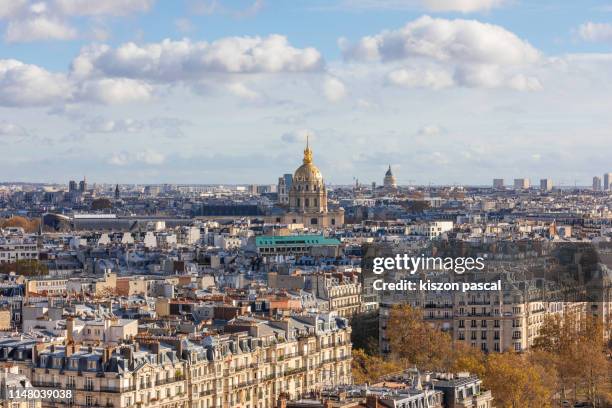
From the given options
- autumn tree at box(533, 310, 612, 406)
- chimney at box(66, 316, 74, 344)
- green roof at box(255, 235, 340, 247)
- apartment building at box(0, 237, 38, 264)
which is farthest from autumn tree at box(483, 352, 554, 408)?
green roof at box(255, 235, 340, 247)

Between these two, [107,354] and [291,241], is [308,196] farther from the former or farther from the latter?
[107,354]

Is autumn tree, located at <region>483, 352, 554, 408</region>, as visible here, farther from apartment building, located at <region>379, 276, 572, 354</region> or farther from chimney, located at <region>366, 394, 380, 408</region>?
chimney, located at <region>366, 394, 380, 408</region>

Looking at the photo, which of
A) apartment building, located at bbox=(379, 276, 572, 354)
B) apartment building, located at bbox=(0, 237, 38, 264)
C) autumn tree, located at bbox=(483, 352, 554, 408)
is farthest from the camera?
apartment building, located at bbox=(0, 237, 38, 264)

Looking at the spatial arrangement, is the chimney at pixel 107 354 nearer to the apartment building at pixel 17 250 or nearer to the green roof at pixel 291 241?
the apartment building at pixel 17 250

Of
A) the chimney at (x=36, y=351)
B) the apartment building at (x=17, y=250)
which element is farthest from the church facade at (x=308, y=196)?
the chimney at (x=36, y=351)

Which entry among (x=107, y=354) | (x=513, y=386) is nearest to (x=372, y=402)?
(x=107, y=354)

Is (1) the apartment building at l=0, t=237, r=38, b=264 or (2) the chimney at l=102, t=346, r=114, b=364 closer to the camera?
(2) the chimney at l=102, t=346, r=114, b=364

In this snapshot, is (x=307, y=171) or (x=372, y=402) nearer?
(x=372, y=402)

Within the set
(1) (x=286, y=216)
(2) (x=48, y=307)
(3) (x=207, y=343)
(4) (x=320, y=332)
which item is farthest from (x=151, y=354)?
(1) (x=286, y=216)

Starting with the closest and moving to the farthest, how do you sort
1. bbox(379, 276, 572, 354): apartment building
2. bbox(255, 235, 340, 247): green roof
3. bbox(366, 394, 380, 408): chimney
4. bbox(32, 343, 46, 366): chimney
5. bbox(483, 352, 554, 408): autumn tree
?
1. bbox(366, 394, 380, 408): chimney
2. bbox(32, 343, 46, 366): chimney
3. bbox(483, 352, 554, 408): autumn tree
4. bbox(379, 276, 572, 354): apartment building
5. bbox(255, 235, 340, 247): green roof

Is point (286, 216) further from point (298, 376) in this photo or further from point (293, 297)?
point (298, 376)

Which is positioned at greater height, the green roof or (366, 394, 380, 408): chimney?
the green roof
